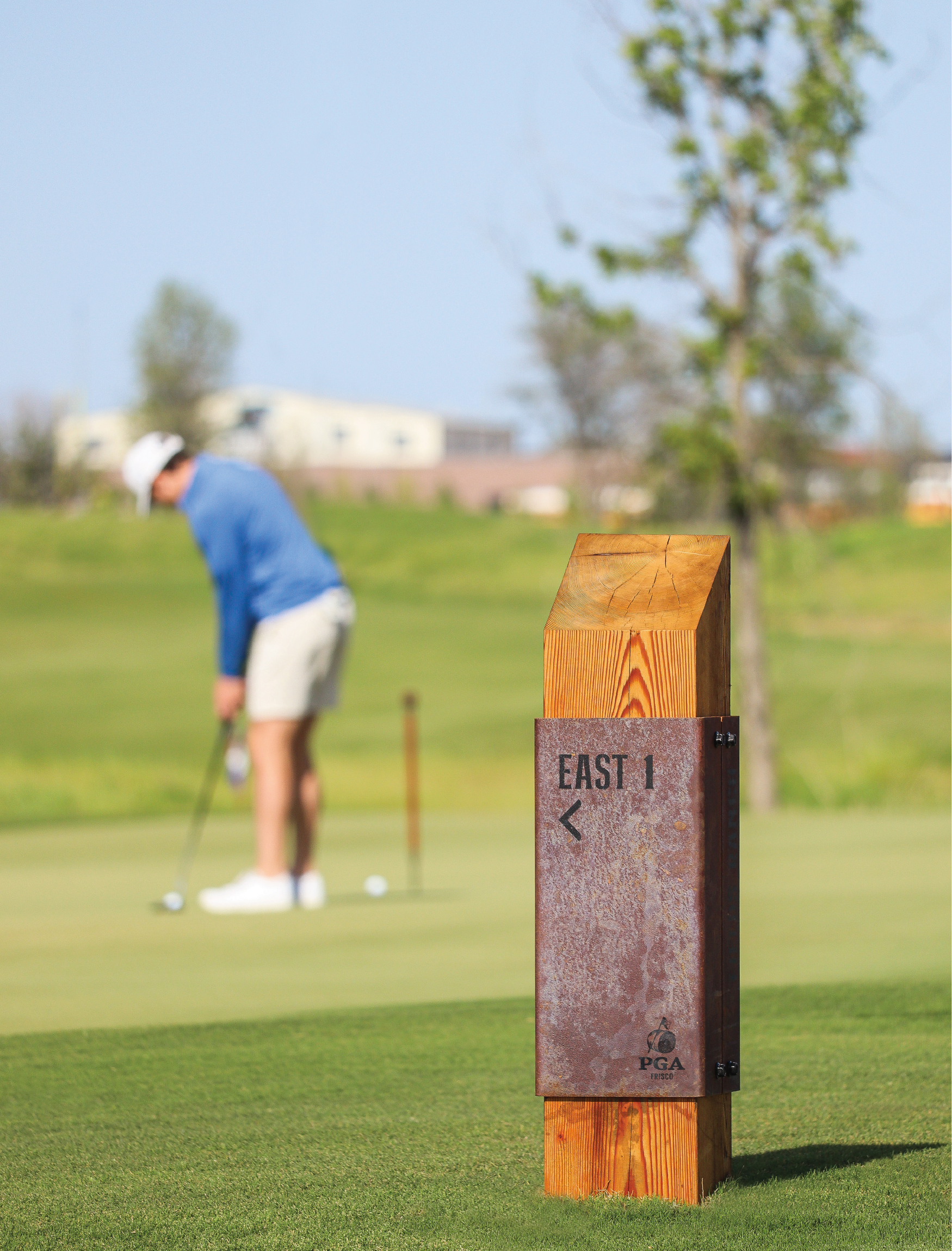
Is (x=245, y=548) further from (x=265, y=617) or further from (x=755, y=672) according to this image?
(x=755, y=672)

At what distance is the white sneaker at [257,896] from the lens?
6465mm

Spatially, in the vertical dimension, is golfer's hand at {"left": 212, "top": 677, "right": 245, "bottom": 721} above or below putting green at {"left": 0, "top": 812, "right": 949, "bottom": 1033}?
above

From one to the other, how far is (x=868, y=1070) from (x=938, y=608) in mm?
28493

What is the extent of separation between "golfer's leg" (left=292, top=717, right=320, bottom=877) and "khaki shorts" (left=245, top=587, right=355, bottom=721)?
3.9 inches

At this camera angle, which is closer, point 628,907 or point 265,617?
point 628,907

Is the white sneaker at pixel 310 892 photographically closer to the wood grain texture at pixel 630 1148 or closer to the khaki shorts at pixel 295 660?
the khaki shorts at pixel 295 660

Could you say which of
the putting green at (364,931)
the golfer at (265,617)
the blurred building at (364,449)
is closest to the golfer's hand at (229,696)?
the golfer at (265,617)

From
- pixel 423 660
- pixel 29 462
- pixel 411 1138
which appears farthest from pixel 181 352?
pixel 411 1138

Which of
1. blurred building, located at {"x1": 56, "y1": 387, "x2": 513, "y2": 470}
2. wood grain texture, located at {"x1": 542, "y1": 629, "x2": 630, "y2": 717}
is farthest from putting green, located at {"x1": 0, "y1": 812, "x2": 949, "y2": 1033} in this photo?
blurred building, located at {"x1": 56, "y1": 387, "x2": 513, "y2": 470}

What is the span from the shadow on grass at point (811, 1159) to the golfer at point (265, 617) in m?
3.60

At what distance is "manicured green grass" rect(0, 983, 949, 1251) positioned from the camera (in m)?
2.63

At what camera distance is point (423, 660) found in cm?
2597

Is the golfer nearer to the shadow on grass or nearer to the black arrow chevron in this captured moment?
the shadow on grass

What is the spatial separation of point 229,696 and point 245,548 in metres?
0.53
